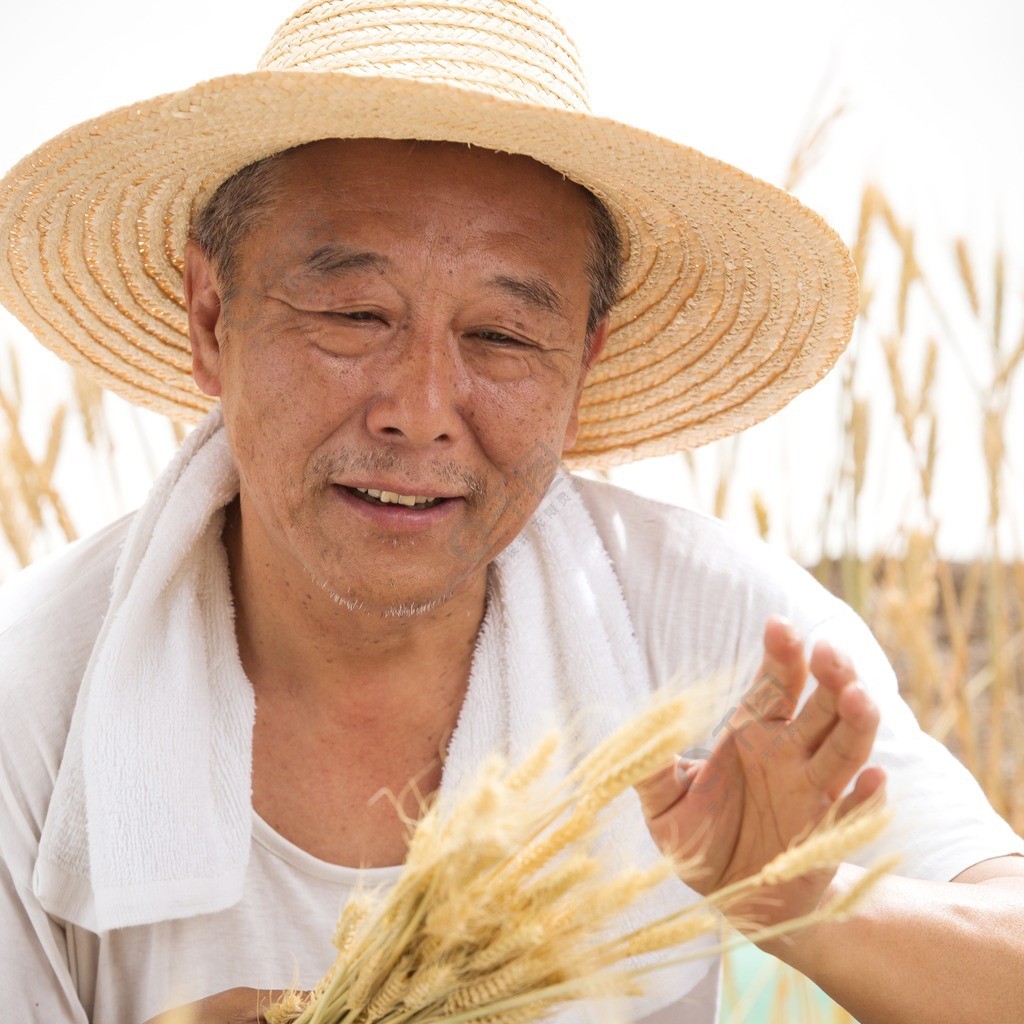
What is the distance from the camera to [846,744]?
1053 mm

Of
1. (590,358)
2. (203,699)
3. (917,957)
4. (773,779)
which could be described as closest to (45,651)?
(203,699)

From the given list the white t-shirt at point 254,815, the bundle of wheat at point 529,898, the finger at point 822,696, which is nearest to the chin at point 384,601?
the white t-shirt at point 254,815

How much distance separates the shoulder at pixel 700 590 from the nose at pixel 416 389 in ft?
1.96

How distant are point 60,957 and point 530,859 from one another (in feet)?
3.42

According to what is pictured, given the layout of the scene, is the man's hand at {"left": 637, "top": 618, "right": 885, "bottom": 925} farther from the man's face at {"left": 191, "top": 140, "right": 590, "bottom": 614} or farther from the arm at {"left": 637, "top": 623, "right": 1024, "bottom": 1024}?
the man's face at {"left": 191, "top": 140, "right": 590, "bottom": 614}

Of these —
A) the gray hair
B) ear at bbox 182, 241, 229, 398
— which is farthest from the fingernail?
ear at bbox 182, 241, 229, 398

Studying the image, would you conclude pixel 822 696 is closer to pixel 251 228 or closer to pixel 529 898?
pixel 529 898

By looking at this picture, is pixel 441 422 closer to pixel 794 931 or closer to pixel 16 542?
pixel 794 931

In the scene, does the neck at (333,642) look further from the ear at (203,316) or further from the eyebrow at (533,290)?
the eyebrow at (533,290)

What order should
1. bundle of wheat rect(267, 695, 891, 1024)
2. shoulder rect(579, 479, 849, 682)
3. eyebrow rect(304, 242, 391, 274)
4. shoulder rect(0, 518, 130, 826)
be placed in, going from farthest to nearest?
shoulder rect(579, 479, 849, 682) → shoulder rect(0, 518, 130, 826) → eyebrow rect(304, 242, 391, 274) → bundle of wheat rect(267, 695, 891, 1024)

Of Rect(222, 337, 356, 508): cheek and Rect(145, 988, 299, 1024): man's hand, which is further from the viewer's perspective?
Rect(222, 337, 356, 508): cheek

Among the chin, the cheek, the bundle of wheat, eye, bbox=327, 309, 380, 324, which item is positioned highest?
eye, bbox=327, 309, 380, 324

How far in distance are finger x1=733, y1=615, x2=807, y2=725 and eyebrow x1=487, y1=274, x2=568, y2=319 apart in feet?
2.00

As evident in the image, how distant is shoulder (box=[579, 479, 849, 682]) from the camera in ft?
6.24
